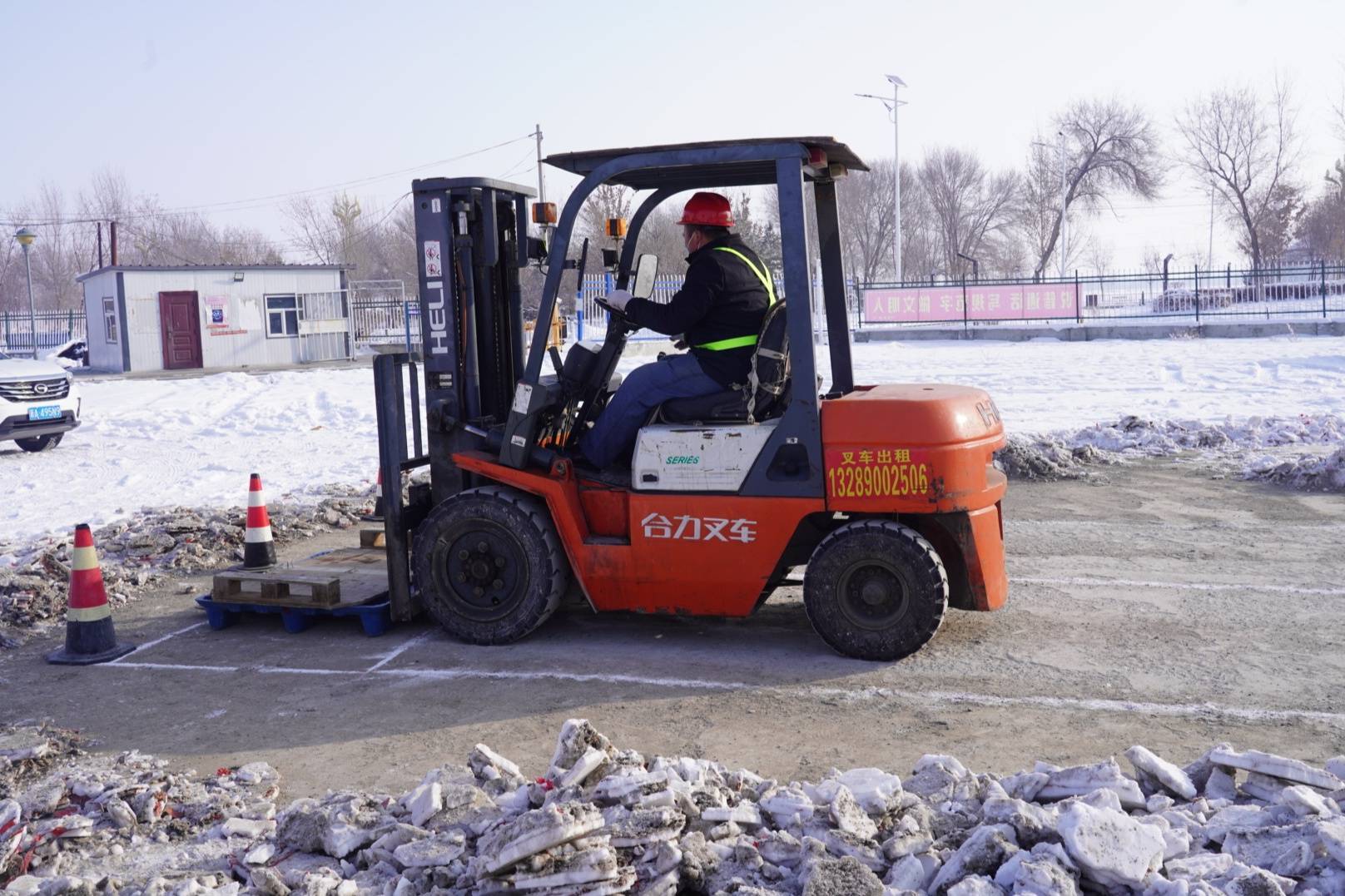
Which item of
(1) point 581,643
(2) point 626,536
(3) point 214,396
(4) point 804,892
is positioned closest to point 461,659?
(1) point 581,643

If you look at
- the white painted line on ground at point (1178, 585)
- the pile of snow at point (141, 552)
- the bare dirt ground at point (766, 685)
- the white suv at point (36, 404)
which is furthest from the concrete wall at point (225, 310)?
the white painted line on ground at point (1178, 585)

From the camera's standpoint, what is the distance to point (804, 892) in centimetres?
353

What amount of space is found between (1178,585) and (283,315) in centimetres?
2986

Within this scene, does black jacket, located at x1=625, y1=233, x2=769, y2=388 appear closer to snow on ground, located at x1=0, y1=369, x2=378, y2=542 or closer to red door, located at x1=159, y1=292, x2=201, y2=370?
snow on ground, located at x1=0, y1=369, x2=378, y2=542

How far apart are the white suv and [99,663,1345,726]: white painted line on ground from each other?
9.78m

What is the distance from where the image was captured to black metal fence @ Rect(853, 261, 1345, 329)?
98.2ft

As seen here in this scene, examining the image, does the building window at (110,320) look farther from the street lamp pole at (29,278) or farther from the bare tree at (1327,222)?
the bare tree at (1327,222)

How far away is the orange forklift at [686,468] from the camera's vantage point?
6094 millimetres

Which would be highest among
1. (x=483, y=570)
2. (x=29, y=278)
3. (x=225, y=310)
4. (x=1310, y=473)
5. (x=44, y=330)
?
(x=29, y=278)

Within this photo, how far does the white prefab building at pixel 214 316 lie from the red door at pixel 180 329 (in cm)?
2

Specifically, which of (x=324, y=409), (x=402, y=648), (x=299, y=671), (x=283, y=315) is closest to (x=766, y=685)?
(x=402, y=648)

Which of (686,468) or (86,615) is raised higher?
(686,468)

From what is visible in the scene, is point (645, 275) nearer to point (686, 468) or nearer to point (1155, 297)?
point (686, 468)

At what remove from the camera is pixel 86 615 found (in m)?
6.75
